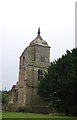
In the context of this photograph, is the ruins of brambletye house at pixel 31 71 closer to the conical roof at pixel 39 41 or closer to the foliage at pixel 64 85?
the conical roof at pixel 39 41

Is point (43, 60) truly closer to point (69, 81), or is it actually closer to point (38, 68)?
point (38, 68)

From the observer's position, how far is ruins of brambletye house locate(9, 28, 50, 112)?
6438cm

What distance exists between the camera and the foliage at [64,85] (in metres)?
38.9

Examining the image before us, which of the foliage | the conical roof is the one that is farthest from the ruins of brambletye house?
the foliage

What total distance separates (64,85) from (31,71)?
27.1 m

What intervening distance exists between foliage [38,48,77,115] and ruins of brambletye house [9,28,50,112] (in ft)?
55.5

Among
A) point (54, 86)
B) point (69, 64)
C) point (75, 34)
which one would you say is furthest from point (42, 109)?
point (75, 34)

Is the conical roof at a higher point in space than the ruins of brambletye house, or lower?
higher

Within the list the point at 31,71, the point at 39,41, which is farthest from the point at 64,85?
the point at 39,41

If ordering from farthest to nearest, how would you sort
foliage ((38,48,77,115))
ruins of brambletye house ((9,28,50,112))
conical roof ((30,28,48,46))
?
conical roof ((30,28,48,46)) < ruins of brambletye house ((9,28,50,112)) < foliage ((38,48,77,115))

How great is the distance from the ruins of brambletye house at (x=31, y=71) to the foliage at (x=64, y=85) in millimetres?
16931

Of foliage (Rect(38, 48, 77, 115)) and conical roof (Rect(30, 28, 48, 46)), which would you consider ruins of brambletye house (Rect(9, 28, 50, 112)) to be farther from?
foliage (Rect(38, 48, 77, 115))

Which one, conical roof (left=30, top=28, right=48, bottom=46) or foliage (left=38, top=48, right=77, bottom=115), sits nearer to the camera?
foliage (left=38, top=48, right=77, bottom=115)

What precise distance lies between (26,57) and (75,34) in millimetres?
33900
